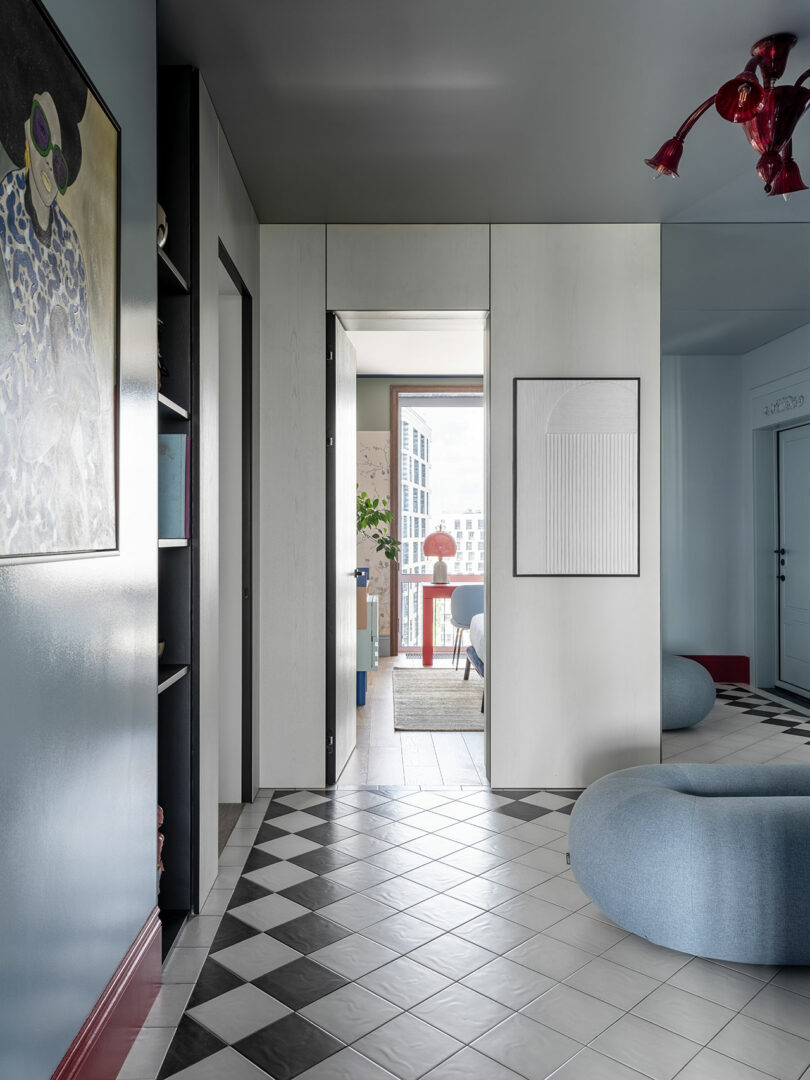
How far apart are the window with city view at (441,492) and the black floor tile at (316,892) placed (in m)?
5.11

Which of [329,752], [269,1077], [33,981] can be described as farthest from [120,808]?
[329,752]

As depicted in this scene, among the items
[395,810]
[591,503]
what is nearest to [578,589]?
[591,503]

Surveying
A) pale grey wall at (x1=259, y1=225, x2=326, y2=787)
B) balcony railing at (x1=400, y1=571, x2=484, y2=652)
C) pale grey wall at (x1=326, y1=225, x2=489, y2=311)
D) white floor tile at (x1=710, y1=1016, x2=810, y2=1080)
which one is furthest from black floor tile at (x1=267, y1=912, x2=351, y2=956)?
balcony railing at (x1=400, y1=571, x2=484, y2=652)

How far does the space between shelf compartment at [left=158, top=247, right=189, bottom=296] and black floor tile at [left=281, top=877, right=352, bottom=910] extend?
2023 mm

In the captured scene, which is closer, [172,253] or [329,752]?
[172,253]

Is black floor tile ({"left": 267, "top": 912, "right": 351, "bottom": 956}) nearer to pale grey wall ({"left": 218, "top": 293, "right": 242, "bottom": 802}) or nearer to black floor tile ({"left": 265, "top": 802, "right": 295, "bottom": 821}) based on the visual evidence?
black floor tile ({"left": 265, "top": 802, "right": 295, "bottom": 821})

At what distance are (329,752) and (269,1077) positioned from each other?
6.84ft

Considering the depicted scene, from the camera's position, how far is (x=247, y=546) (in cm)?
361

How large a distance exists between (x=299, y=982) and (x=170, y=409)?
1.69 m

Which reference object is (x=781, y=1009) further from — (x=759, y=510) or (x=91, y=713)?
(x=759, y=510)

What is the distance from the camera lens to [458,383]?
7637mm

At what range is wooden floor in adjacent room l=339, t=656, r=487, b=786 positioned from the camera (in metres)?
4.00

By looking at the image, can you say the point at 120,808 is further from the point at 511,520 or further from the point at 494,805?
the point at 511,520

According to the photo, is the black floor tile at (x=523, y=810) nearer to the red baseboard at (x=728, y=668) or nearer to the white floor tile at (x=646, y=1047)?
the red baseboard at (x=728, y=668)
